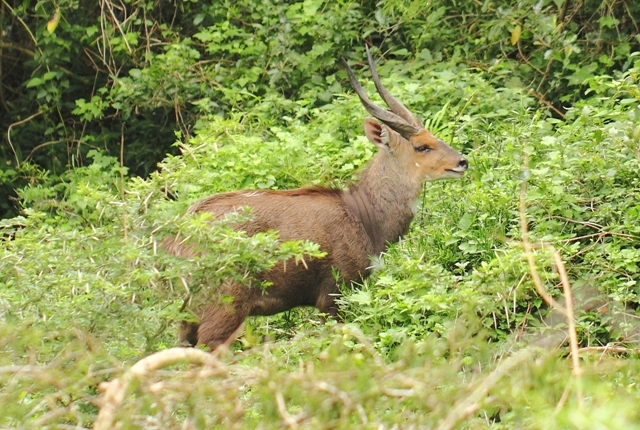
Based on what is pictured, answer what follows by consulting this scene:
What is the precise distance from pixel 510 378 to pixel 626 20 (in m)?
7.41

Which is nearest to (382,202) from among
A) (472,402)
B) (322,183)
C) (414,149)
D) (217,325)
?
(414,149)

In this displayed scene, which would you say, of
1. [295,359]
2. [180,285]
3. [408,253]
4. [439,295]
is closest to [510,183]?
[408,253]

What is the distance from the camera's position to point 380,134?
8125 millimetres

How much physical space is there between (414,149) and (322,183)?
2.63 ft

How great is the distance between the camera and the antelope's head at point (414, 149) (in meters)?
7.98

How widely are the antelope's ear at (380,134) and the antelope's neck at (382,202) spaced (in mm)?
133

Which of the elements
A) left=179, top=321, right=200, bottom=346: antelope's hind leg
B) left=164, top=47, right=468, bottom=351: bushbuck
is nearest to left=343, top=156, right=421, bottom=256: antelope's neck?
left=164, top=47, right=468, bottom=351: bushbuck

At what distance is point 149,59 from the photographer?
11.1 metres

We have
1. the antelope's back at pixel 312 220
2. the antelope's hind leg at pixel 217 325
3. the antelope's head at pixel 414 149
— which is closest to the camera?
the antelope's hind leg at pixel 217 325

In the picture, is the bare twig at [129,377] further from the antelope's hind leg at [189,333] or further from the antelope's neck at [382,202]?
the antelope's neck at [382,202]

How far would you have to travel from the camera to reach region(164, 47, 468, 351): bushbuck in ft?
22.0

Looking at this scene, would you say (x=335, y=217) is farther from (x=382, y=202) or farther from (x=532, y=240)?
(x=532, y=240)

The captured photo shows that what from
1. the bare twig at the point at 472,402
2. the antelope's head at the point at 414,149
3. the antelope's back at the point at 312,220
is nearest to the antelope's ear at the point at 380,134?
the antelope's head at the point at 414,149

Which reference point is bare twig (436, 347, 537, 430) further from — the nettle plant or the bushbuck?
the bushbuck
